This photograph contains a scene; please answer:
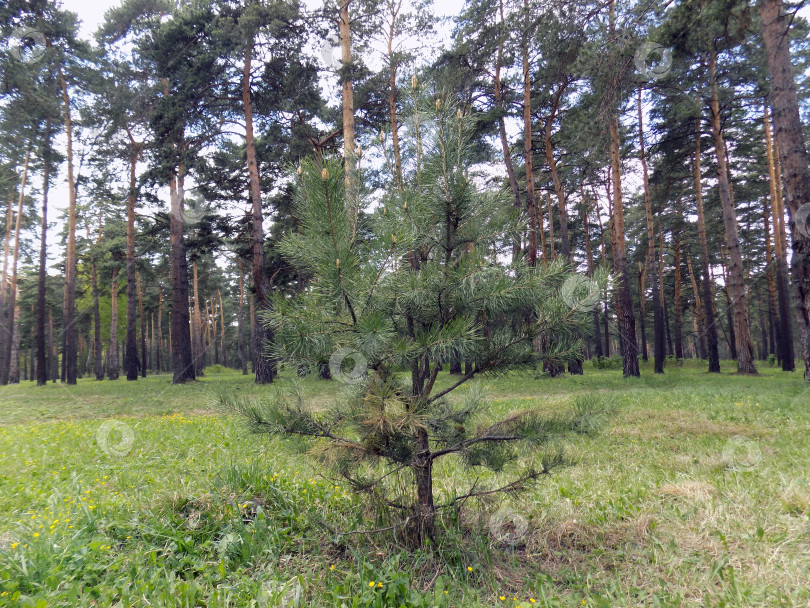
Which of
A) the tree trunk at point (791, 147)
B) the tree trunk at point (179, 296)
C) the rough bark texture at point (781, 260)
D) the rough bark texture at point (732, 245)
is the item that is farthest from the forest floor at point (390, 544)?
the rough bark texture at point (781, 260)

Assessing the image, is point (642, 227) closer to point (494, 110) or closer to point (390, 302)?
point (494, 110)

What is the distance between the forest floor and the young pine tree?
27cm

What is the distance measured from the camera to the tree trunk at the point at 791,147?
8.25 m

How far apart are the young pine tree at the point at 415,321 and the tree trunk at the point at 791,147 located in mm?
8496

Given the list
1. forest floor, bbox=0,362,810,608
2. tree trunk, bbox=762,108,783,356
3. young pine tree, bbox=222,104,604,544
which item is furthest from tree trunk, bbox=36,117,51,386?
tree trunk, bbox=762,108,783,356

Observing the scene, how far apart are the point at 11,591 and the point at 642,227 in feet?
99.7

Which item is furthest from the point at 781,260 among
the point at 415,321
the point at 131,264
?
the point at 131,264

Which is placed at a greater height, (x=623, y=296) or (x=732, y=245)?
(x=732, y=245)

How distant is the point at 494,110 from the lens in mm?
14555

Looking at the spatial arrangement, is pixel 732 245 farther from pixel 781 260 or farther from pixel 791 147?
pixel 791 147

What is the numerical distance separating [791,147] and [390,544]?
1058 centimetres

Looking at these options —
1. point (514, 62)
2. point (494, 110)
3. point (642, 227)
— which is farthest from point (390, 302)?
point (642, 227)

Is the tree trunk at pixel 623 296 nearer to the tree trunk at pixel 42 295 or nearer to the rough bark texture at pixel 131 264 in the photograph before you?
the rough bark texture at pixel 131 264

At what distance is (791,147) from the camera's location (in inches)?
340
